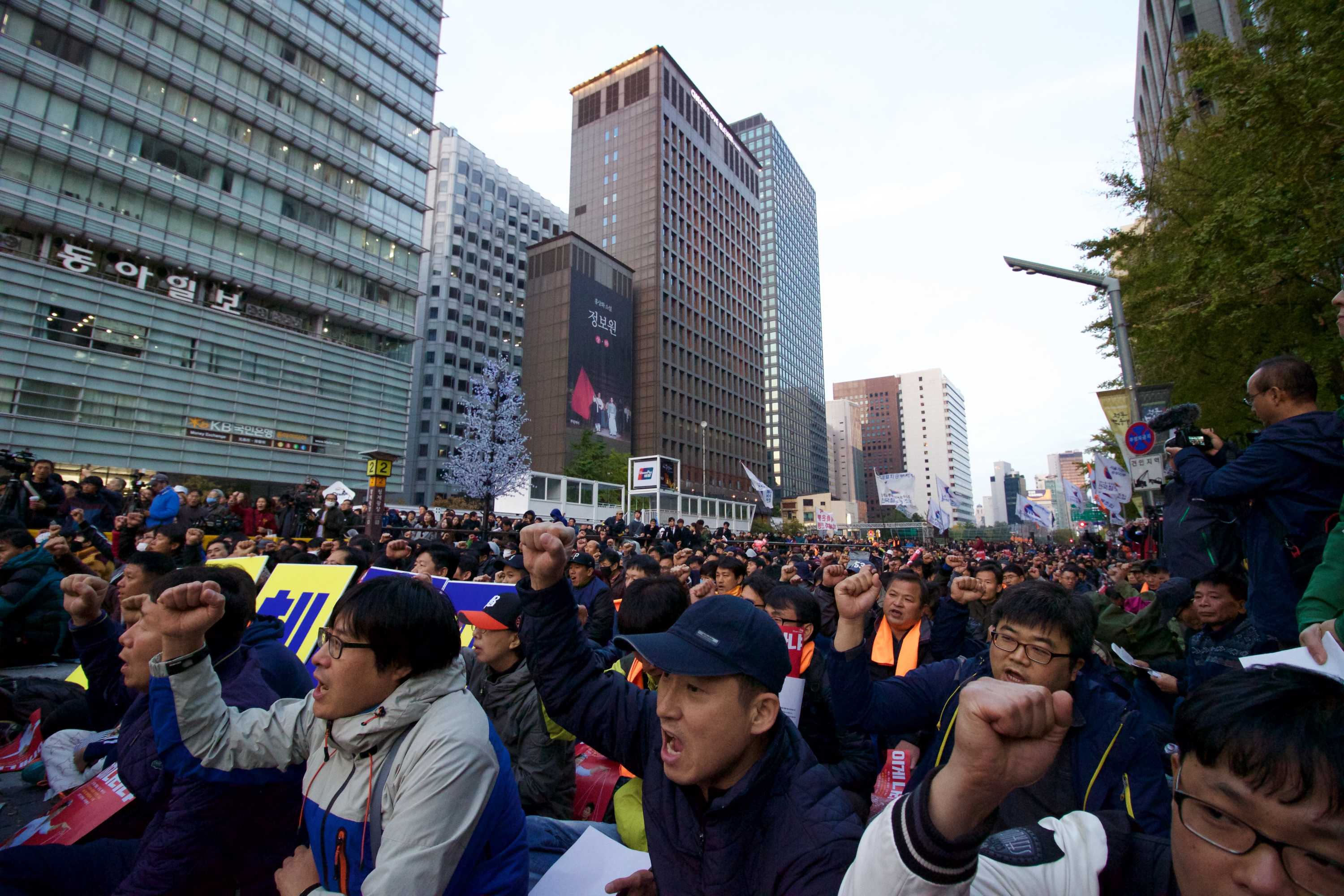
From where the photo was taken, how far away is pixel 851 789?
3.51 meters

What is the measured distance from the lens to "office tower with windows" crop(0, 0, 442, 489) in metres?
28.1

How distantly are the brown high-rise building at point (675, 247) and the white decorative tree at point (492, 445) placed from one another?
30395 millimetres

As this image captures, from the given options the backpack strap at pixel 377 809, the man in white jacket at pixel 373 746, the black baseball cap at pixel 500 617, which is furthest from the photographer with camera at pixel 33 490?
the backpack strap at pixel 377 809

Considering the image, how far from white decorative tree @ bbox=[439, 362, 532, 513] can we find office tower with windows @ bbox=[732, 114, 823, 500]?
7647 centimetres

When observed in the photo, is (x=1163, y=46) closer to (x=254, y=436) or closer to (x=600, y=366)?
(x=600, y=366)

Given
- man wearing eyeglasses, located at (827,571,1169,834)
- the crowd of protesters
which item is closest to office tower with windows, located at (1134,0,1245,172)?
the crowd of protesters

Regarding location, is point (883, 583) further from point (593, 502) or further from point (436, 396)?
point (436, 396)

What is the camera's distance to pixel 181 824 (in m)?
2.62

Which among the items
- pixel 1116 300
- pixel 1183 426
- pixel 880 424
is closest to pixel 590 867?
pixel 1183 426

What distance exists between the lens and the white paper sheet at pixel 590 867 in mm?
2385

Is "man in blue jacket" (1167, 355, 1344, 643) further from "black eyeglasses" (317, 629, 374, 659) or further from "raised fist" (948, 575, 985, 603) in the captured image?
"black eyeglasses" (317, 629, 374, 659)

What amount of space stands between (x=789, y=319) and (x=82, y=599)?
13318cm

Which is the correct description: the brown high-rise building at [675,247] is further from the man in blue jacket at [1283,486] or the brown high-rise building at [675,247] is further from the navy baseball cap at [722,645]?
the navy baseball cap at [722,645]

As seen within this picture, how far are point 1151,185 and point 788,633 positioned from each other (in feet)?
50.6
